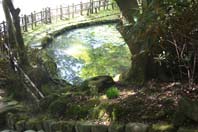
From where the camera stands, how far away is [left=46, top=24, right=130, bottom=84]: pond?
11.5 metres

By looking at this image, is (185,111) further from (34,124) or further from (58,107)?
(34,124)

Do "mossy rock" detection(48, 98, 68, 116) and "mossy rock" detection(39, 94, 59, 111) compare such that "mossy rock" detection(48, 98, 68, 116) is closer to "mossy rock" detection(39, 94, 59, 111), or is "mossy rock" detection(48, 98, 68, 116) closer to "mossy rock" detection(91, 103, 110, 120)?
"mossy rock" detection(39, 94, 59, 111)

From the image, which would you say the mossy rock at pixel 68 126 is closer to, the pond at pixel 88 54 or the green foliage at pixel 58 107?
the green foliage at pixel 58 107

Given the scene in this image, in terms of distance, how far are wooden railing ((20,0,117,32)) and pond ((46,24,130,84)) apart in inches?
94.4

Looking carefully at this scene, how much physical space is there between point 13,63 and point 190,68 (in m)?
4.29

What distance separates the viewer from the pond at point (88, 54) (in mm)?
11508

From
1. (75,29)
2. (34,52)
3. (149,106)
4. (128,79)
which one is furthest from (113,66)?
(75,29)

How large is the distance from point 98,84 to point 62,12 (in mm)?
17214

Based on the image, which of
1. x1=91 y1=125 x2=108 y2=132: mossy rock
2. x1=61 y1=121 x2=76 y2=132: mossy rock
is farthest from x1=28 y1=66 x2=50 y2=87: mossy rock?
x1=91 y1=125 x2=108 y2=132: mossy rock

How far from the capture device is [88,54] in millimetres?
13945

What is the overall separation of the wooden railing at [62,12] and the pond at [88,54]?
7.86 ft

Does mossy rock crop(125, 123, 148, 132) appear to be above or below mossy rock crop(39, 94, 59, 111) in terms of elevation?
above

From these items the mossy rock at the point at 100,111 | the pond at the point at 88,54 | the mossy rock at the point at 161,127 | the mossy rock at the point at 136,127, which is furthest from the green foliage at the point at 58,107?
the pond at the point at 88,54

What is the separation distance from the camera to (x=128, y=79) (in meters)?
6.96
